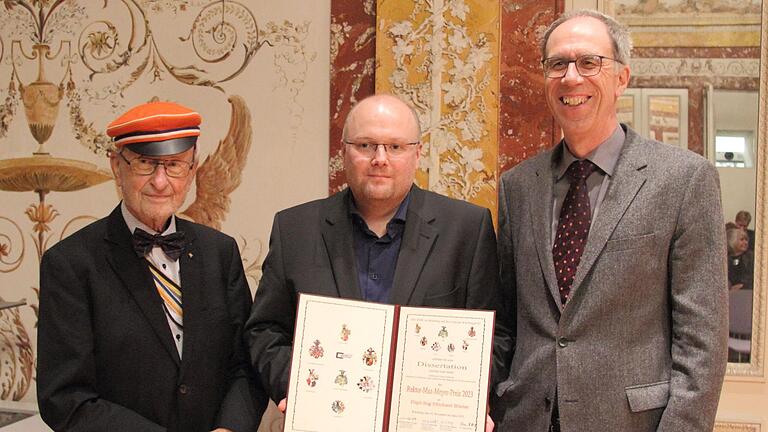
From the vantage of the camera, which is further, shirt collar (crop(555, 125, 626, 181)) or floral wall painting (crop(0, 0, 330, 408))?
floral wall painting (crop(0, 0, 330, 408))

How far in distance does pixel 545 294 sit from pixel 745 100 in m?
1.44

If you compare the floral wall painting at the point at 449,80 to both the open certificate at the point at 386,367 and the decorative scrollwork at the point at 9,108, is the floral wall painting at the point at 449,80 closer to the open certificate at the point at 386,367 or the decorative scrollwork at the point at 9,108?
the open certificate at the point at 386,367

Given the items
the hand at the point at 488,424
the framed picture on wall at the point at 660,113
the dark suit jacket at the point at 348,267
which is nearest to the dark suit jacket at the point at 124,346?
the dark suit jacket at the point at 348,267

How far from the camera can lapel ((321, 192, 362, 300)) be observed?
201 cm

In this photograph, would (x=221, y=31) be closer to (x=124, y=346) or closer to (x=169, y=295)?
(x=169, y=295)

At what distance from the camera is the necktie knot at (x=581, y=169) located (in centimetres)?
196

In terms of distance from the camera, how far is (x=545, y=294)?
1925 mm

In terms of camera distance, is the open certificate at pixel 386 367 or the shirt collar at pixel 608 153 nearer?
the open certificate at pixel 386 367

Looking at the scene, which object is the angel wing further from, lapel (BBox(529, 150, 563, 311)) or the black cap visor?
lapel (BBox(529, 150, 563, 311))

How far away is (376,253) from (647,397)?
2.50 ft

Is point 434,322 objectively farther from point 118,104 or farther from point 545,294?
point 118,104

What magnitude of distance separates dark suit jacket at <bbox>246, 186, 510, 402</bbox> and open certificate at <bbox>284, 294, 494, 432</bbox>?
0.11 meters

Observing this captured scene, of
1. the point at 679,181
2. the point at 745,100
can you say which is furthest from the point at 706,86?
the point at 679,181

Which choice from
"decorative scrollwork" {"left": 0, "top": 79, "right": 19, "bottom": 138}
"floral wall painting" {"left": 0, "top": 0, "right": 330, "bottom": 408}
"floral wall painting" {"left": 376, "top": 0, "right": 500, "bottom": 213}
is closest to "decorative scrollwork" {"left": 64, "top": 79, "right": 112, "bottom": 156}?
"floral wall painting" {"left": 0, "top": 0, "right": 330, "bottom": 408}
